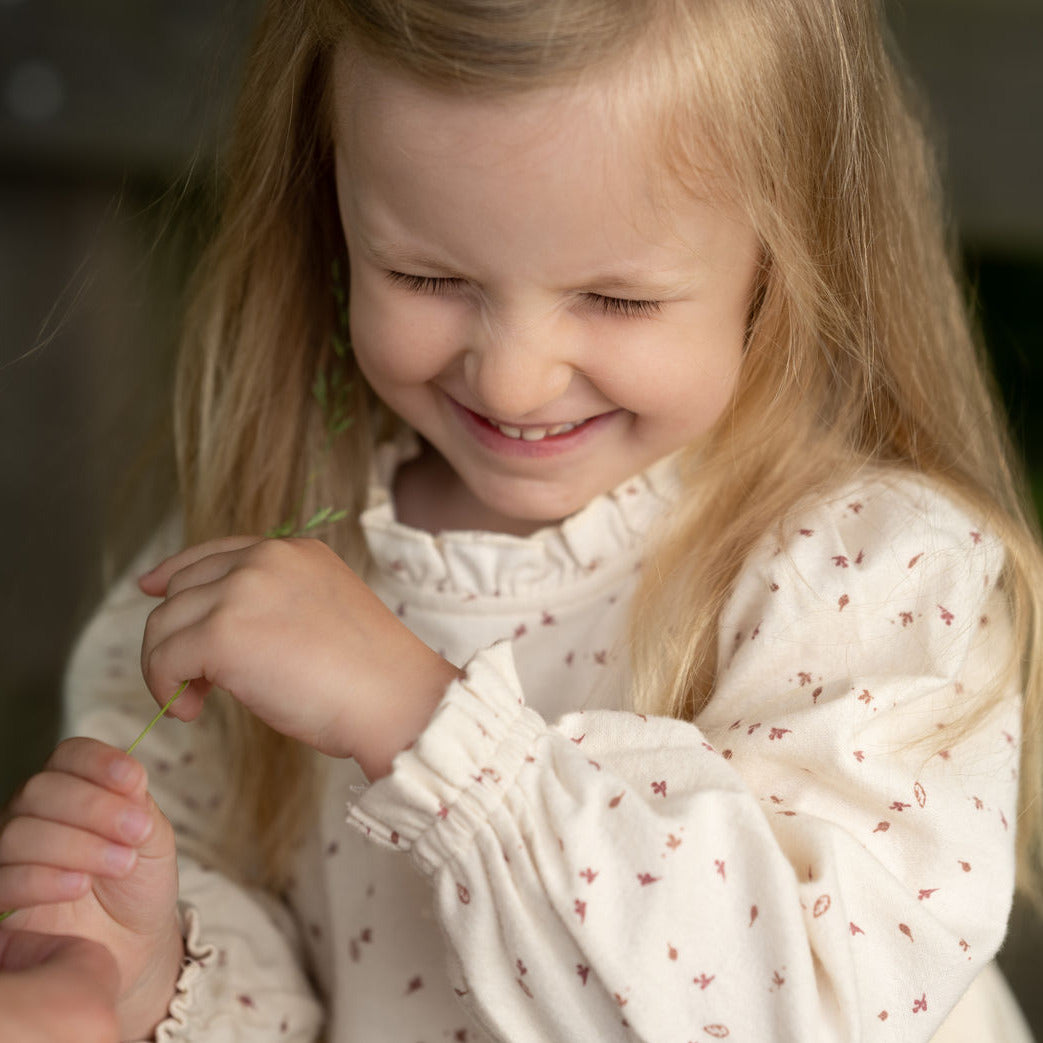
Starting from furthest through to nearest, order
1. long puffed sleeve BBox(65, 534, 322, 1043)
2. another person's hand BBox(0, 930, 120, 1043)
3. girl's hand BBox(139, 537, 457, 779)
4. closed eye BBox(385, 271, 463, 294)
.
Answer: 1. long puffed sleeve BBox(65, 534, 322, 1043)
2. closed eye BBox(385, 271, 463, 294)
3. girl's hand BBox(139, 537, 457, 779)
4. another person's hand BBox(0, 930, 120, 1043)

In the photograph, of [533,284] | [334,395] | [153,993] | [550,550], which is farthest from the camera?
[334,395]

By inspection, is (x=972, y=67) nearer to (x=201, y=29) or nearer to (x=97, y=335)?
(x=201, y=29)

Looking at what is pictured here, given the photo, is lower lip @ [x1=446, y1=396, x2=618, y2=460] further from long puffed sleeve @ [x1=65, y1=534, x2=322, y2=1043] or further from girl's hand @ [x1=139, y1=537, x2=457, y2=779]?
long puffed sleeve @ [x1=65, y1=534, x2=322, y2=1043]

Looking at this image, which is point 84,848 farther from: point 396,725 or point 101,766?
point 396,725

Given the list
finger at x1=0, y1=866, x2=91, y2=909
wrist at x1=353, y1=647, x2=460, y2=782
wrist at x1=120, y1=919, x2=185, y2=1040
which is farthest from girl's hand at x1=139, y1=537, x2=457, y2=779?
wrist at x1=120, y1=919, x2=185, y2=1040

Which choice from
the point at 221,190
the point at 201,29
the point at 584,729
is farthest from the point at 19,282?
the point at 584,729

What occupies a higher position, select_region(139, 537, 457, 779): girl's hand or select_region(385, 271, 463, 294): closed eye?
select_region(385, 271, 463, 294): closed eye

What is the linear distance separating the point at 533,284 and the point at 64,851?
1.47ft

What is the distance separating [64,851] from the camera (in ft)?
A: 2.72

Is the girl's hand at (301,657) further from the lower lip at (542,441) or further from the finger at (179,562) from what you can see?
the lower lip at (542,441)

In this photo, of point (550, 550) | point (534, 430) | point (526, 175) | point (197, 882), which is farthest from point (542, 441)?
point (197, 882)

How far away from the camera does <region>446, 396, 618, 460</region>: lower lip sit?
101 centimetres

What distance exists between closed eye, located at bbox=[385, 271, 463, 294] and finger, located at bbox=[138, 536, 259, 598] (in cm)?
20

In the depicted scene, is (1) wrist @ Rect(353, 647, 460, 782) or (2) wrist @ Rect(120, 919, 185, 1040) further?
(2) wrist @ Rect(120, 919, 185, 1040)
